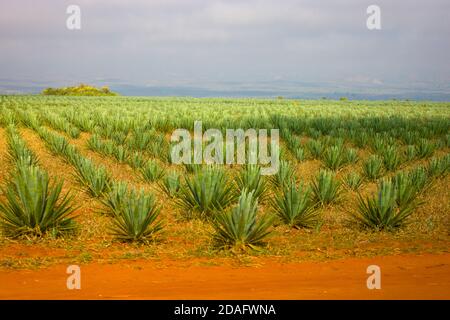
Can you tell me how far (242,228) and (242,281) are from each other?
3.91ft

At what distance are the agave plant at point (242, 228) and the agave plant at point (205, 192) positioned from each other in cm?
143

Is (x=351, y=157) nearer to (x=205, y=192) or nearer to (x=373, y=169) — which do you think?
(x=373, y=169)

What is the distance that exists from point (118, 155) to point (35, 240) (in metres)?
6.70

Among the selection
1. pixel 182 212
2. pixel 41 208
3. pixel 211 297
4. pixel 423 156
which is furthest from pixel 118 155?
pixel 211 297

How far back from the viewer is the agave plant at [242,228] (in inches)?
234

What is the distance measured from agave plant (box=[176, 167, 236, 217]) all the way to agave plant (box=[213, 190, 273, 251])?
143 centimetres

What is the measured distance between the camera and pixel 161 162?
13.1 meters

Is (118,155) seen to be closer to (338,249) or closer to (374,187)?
(374,187)

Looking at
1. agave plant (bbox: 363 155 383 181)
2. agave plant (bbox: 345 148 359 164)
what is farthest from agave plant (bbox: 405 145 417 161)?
agave plant (bbox: 363 155 383 181)

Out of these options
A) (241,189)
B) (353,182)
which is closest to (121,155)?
(241,189)

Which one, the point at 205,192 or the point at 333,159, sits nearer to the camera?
the point at 205,192

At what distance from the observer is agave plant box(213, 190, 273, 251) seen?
5.94 metres

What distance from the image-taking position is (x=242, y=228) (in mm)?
6012

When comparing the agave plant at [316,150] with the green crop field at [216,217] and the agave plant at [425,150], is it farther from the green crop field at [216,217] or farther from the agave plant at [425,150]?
the agave plant at [425,150]
